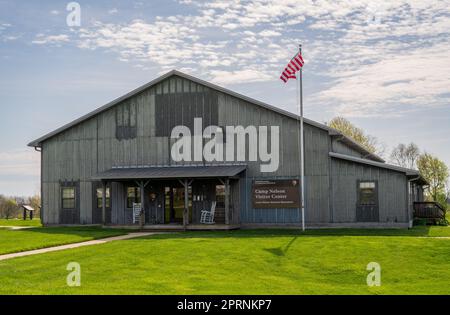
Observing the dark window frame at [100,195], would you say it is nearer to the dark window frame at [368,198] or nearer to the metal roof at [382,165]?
the metal roof at [382,165]

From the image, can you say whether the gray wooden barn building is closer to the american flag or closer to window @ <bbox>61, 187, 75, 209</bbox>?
window @ <bbox>61, 187, 75, 209</bbox>

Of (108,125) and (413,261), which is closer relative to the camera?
(413,261)

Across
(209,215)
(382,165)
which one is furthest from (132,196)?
(382,165)

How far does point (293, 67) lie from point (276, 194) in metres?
6.89

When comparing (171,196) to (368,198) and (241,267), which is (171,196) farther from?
(241,267)

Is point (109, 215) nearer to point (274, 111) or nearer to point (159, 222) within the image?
point (159, 222)

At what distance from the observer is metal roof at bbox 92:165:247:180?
1166 inches

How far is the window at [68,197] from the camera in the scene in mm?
34406

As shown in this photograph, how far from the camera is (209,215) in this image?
31734 mm

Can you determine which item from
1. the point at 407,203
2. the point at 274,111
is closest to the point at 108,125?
the point at 274,111
